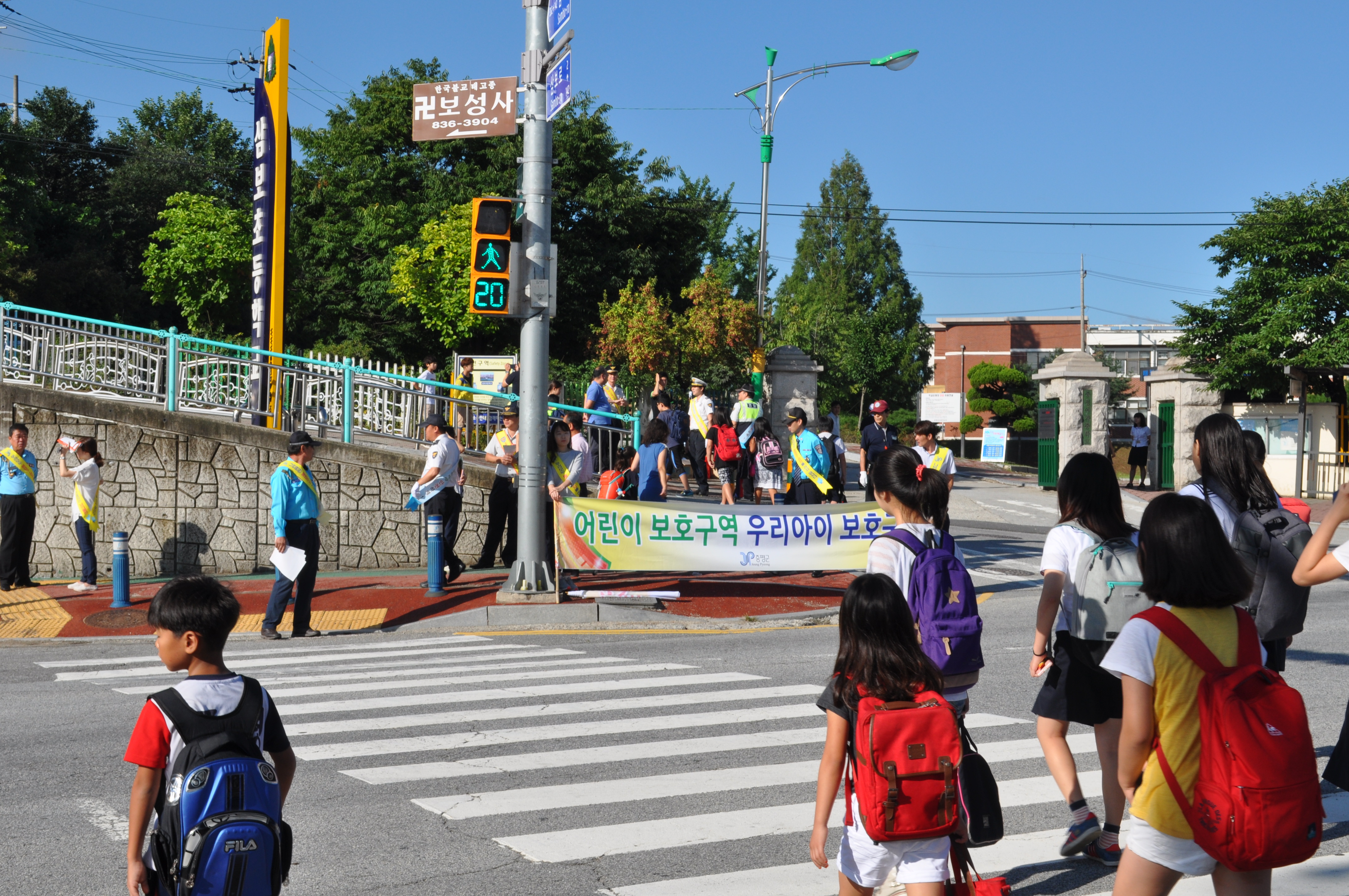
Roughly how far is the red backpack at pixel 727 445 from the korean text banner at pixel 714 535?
23.2ft

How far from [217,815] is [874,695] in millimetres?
1759

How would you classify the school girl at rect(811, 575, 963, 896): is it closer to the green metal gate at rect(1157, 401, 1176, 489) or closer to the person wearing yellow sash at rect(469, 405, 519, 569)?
the person wearing yellow sash at rect(469, 405, 519, 569)

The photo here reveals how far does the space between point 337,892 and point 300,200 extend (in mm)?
42314

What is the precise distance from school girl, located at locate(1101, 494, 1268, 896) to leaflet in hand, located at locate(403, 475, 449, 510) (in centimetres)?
1092

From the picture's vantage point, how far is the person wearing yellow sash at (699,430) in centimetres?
2073

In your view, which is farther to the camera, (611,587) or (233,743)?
(611,587)

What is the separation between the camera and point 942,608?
169 inches

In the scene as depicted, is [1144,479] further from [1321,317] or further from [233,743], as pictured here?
[233,743]

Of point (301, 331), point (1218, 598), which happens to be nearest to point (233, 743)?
point (1218, 598)

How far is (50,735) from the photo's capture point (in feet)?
23.7

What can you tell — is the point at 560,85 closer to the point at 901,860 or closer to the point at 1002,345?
the point at 901,860

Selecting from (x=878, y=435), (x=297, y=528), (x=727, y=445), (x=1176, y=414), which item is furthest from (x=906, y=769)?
(x=1176, y=414)

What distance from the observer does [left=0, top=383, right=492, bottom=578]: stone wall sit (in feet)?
49.1

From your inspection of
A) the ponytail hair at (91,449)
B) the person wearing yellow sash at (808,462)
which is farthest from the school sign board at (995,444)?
the ponytail hair at (91,449)
